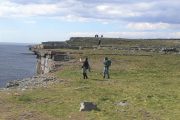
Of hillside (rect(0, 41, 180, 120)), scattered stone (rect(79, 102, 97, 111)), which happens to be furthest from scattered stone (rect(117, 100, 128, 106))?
scattered stone (rect(79, 102, 97, 111))

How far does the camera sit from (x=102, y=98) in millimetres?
26750

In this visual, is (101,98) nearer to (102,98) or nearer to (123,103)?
(102,98)

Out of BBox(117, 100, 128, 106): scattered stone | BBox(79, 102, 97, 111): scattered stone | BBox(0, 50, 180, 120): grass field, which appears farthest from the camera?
BBox(117, 100, 128, 106): scattered stone

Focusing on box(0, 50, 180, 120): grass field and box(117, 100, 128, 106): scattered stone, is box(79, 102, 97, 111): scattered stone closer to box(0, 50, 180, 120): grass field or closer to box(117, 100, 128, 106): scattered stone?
box(0, 50, 180, 120): grass field

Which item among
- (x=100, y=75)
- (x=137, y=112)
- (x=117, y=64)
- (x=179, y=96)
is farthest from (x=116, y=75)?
(x=137, y=112)

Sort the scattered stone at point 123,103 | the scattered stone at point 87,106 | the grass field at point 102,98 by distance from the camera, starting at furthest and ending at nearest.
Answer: the scattered stone at point 123,103
the scattered stone at point 87,106
the grass field at point 102,98

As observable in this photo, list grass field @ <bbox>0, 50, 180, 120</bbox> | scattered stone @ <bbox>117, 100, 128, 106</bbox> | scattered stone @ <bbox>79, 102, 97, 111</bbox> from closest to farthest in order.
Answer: grass field @ <bbox>0, 50, 180, 120</bbox> → scattered stone @ <bbox>79, 102, 97, 111</bbox> → scattered stone @ <bbox>117, 100, 128, 106</bbox>

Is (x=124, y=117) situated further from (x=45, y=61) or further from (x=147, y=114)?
(x=45, y=61)

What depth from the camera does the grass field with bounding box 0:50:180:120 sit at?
22422 mm

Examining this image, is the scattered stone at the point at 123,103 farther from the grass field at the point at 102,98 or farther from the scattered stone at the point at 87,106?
the scattered stone at the point at 87,106

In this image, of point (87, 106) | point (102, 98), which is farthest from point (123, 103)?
point (87, 106)

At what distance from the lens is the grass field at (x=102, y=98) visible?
73.6ft

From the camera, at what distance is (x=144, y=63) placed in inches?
2096

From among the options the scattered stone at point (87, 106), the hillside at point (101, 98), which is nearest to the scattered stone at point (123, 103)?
the hillside at point (101, 98)
